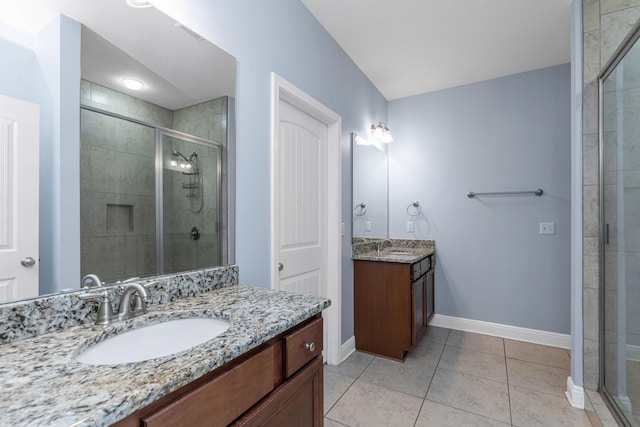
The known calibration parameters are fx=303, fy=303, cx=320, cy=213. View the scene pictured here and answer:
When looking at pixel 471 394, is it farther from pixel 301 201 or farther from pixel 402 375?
pixel 301 201

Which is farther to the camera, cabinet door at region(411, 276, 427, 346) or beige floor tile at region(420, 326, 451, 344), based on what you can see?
beige floor tile at region(420, 326, 451, 344)

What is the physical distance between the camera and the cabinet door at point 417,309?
2492 millimetres

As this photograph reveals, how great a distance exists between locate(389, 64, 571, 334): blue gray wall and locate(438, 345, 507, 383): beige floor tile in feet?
2.01

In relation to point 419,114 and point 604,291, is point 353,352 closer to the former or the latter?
point 604,291

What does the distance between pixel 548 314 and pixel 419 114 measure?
7.86 ft

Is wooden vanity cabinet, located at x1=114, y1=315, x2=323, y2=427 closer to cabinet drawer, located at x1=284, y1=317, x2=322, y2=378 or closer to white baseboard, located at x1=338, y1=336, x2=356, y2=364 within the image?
cabinet drawer, located at x1=284, y1=317, x2=322, y2=378

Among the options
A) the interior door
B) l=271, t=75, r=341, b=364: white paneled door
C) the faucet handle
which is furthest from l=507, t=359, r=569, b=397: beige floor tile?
the faucet handle

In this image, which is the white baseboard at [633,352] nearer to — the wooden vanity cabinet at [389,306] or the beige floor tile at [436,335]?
the wooden vanity cabinet at [389,306]

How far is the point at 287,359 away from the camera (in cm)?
97

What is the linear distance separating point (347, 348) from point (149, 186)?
82.9 inches

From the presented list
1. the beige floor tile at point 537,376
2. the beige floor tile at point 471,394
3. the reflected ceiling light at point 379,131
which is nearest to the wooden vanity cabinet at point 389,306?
the beige floor tile at point 471,394

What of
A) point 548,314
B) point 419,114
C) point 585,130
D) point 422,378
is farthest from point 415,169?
point 422,378

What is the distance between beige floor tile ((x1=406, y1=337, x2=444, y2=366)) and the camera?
251cm

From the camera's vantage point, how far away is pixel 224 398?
2.48 ft
